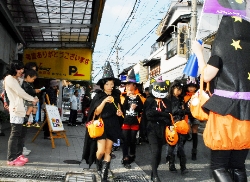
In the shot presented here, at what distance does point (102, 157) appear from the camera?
5.59 meters

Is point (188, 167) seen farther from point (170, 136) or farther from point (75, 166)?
point (75, 166)

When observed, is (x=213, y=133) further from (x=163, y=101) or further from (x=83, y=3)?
(x=83, y=3)

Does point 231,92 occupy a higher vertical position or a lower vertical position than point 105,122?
higher

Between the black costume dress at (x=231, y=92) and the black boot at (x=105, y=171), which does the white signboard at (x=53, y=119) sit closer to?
the black boot at (x=105, y=171)

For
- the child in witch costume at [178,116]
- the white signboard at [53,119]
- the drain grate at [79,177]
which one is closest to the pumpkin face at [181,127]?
the child in witch costume at [178,116]

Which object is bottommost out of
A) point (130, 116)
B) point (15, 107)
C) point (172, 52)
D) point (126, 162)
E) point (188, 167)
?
point (188, 167)

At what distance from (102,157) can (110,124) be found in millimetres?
591

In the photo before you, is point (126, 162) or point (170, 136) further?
point (126, 162)

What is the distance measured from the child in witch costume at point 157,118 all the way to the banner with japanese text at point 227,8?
2.87 m

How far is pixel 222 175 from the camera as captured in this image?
3.03 meters

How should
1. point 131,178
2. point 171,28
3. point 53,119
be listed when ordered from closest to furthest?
1. point 131,178
2. point 53,119
3. point 171,28

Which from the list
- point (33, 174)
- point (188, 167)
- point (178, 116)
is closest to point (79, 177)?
point (33, 174)

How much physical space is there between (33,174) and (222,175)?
3449 mm

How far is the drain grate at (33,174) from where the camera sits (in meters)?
→ 5.28
